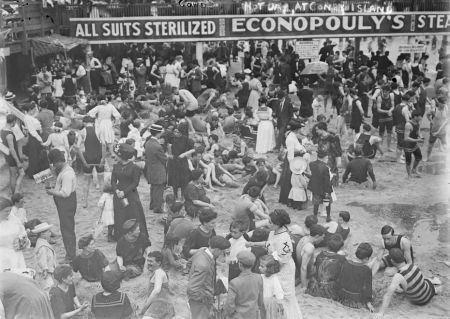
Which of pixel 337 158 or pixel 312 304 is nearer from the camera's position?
pixel 312 304

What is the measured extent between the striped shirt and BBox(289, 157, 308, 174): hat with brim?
11.0 ft

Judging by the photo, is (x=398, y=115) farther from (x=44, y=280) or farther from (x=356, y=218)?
(x=44, y=280)

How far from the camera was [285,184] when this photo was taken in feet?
38.1

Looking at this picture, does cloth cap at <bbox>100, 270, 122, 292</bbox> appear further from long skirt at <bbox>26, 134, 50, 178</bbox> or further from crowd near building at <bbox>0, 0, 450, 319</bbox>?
long skirt at <bbox>26, 134, 50, 178</bbox>

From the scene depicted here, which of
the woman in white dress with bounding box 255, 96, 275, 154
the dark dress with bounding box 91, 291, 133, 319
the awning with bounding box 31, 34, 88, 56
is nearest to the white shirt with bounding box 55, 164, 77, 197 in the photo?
the dark dress with bounding box 91, 291, 133, 319

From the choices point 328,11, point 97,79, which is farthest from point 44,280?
point 328,11

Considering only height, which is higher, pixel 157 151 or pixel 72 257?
pixel 157 151

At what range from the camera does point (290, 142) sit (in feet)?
36.1

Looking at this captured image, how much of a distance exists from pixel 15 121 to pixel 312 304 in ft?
21.5

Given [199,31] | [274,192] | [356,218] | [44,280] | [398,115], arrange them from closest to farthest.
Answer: [44,280] < [356,218] < [274,192] < [398,115] < [199,31]

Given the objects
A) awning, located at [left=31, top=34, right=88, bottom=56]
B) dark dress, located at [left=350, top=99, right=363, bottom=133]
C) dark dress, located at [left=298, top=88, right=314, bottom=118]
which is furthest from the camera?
awning, located at [left=31, top=34, right=88, bottom=56]

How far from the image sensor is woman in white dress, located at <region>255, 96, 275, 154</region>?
14.2 metres

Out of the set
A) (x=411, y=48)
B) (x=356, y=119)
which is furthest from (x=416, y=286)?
(x=411, y=48)

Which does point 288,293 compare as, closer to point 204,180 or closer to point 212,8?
point 204,180
